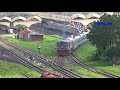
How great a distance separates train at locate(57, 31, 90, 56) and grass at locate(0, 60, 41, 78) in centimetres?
69

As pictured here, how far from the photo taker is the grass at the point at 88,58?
39.6ft

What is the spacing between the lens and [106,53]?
12.3 m

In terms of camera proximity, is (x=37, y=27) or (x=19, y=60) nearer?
(x=19, y=60)

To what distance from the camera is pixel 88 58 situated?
12180mm

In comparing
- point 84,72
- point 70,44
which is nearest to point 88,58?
point 84,72

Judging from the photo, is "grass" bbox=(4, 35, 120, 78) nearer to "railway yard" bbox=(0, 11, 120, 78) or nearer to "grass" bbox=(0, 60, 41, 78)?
"railway yard" bbox=(0, 11, 120, 78)

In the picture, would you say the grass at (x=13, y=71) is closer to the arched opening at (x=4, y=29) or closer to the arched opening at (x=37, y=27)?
the arched opening at (x=4, y=29)

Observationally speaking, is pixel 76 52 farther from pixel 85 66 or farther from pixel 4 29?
pixel 4 29

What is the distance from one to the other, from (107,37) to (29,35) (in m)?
1.55

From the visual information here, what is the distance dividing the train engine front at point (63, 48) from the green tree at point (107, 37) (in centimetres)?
45

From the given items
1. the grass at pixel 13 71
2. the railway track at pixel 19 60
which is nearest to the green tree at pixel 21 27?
the railway track at pixel 19 60

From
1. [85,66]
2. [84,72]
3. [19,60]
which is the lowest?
[84,72]

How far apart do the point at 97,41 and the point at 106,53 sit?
30 cm
